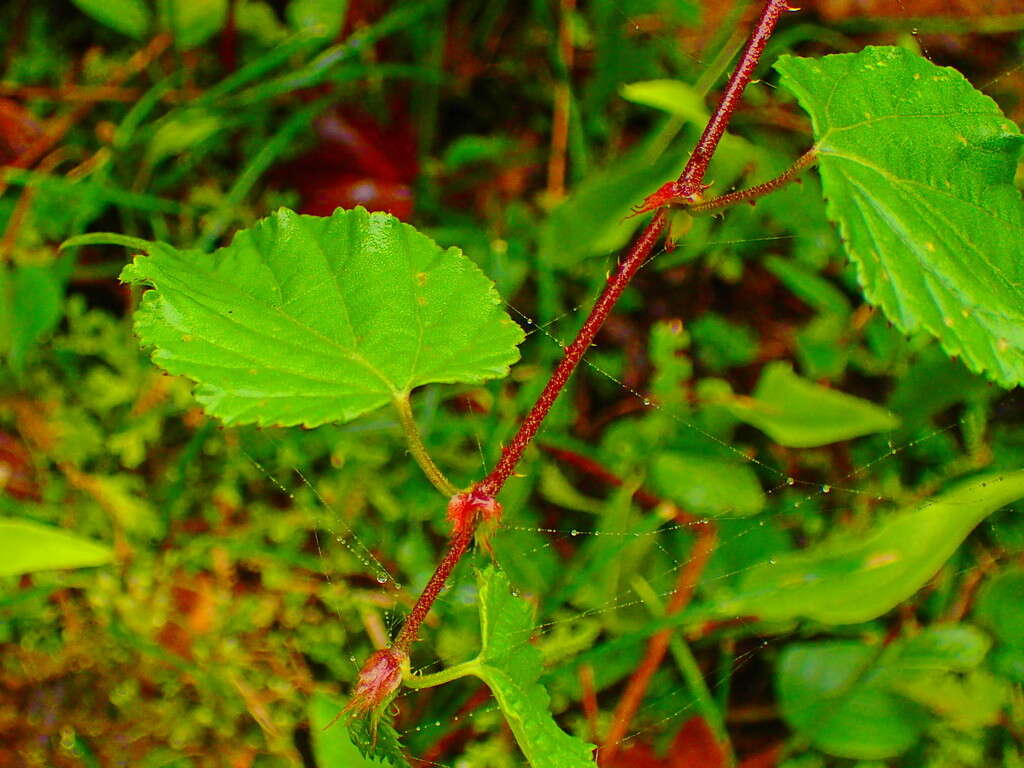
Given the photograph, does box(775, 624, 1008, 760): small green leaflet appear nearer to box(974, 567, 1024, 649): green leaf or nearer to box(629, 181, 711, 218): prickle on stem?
box(974, 567, 1024, 649): green leaf

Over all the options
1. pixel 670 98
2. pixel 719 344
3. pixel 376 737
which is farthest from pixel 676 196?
pixel 719 344

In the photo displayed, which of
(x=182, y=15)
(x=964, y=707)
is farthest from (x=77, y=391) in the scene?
(x=964, y=707)

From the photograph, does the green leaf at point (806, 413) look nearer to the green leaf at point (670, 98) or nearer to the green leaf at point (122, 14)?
the green leaf at point (670, 98)

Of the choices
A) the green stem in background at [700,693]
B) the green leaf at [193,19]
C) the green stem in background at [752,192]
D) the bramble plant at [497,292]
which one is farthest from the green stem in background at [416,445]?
the green leaf at [193,19]

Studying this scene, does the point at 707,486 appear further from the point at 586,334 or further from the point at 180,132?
the point at 180,132

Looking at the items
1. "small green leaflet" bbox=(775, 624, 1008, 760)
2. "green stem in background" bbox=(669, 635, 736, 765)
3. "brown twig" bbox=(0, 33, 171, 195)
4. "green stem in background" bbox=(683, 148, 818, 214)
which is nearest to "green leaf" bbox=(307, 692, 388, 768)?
"green stem in background" bbox=(669, 635, 736, 765)

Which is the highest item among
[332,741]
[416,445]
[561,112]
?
[561,112]

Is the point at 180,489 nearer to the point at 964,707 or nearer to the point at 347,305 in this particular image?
the point at 347,305
